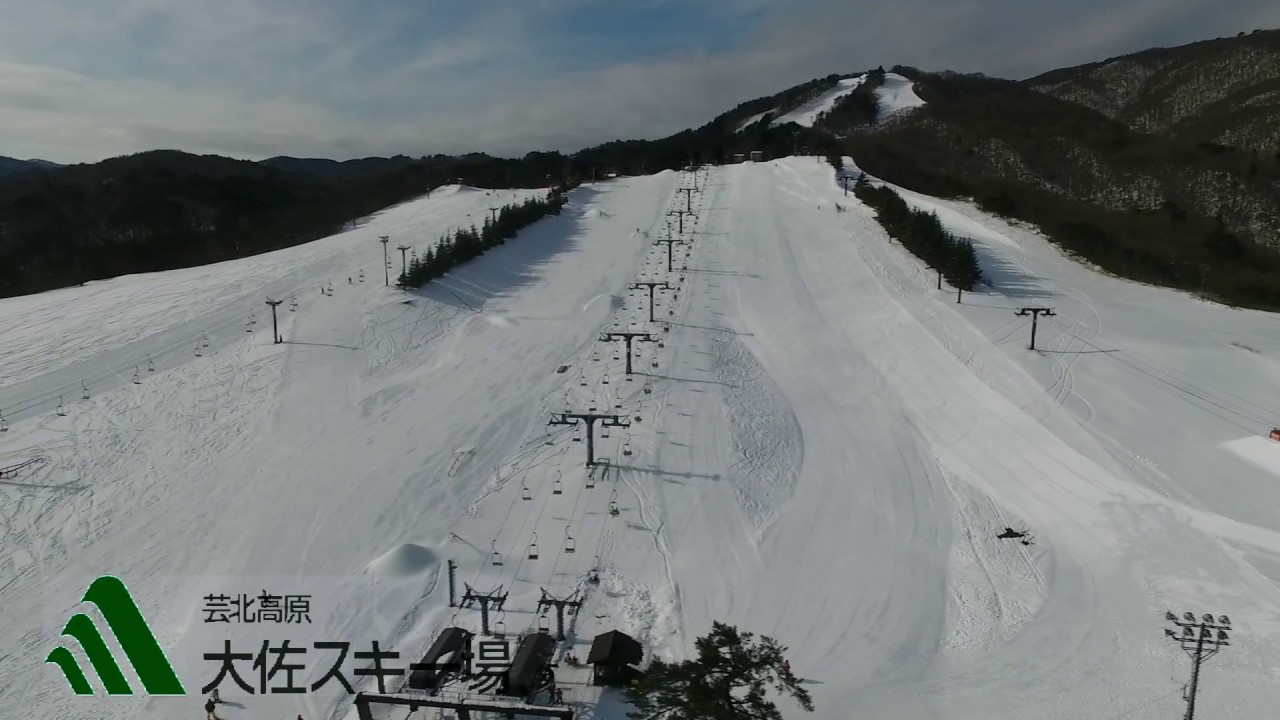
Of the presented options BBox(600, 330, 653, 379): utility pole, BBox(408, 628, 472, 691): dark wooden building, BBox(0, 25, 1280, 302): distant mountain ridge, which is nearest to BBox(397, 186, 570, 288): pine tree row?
BBox(600, 330, 653, 379): utility pole

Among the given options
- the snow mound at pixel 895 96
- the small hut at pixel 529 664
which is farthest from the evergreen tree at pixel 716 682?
the snow mound at pixel 895 96

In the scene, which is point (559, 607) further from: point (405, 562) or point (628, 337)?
point (628, 337)

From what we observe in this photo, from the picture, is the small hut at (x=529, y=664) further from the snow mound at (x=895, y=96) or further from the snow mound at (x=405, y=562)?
the snow mound at (x=895, y=96)

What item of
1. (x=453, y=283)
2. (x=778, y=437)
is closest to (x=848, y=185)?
(x=453, y=283)

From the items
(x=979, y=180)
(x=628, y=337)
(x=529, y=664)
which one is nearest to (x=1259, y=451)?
(x=628, y=337)

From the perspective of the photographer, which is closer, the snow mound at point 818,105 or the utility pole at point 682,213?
the utility pole at point 682,213

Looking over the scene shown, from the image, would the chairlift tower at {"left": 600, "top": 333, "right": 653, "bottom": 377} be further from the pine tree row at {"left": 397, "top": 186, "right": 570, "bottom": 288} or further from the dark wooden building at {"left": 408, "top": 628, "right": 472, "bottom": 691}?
the dark wooden building at {"left": 408, "top": 628, "right": 472, "bottom": 691}
